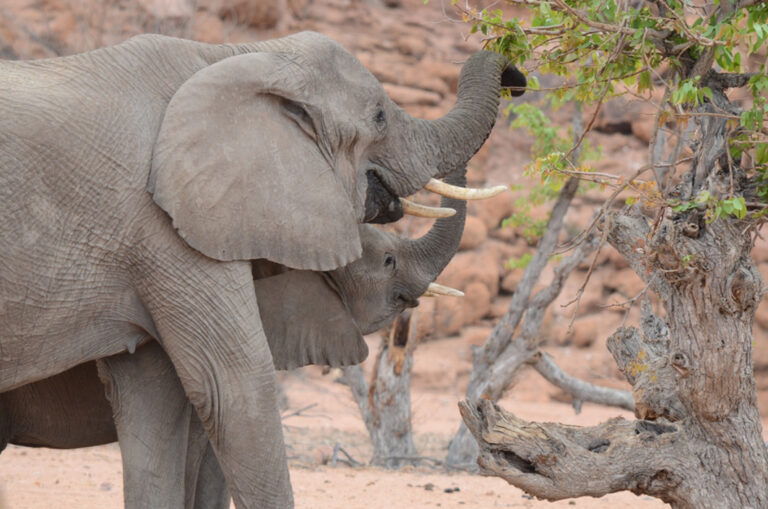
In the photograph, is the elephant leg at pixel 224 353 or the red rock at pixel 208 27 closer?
the elephant leg at pixel 224 353

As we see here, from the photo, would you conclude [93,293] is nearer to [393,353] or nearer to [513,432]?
[513,432]

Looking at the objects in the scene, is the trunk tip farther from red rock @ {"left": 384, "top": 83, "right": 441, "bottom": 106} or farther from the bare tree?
red rock @ {"left": 384, "top": 83, "right": 441, "bottom": 106}

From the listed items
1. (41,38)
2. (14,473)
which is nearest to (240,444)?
(14,473)

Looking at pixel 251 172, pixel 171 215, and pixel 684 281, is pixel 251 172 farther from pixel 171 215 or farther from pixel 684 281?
pixel 684 281

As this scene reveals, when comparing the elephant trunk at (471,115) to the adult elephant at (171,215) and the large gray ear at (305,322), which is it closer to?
the adult elephant at (171,215)

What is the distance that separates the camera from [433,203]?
16.7 m

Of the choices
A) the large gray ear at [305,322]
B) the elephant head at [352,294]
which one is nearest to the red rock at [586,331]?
the elephant head at [352,294]

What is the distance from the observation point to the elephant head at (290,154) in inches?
140

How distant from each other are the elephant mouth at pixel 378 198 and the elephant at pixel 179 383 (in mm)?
526

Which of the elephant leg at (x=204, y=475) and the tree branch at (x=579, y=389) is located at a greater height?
the elephant leg at (x=204, y=475)

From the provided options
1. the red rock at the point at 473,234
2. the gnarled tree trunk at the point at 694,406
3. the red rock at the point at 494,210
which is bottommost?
the red rock at the point at 473,234

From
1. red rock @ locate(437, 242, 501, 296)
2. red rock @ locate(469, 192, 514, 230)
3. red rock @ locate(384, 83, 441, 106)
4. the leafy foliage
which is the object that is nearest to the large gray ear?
the leafy foliage

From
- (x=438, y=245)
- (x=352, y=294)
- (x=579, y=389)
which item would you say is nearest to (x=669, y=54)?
(x=438, y=245)

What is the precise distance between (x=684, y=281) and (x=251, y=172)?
2.09 m
